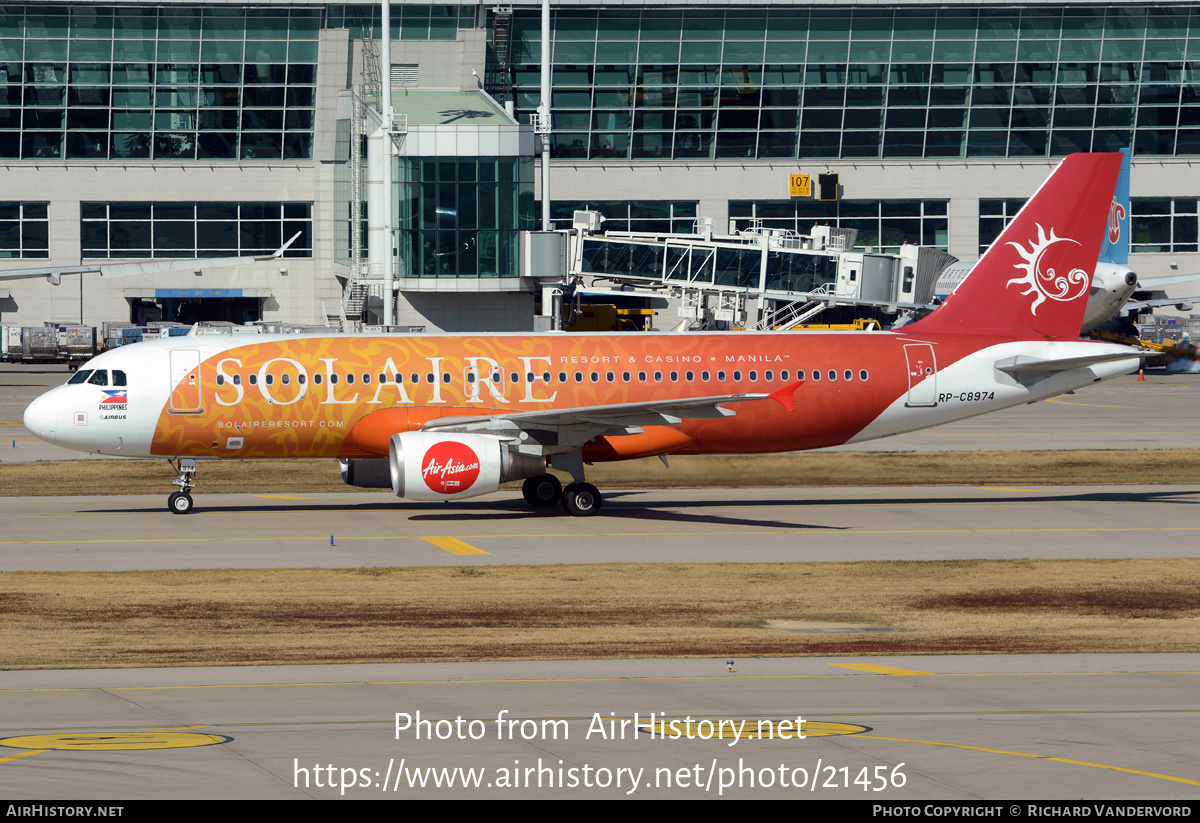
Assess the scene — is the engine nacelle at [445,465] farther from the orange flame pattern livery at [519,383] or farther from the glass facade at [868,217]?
the glass facade at [868,217]

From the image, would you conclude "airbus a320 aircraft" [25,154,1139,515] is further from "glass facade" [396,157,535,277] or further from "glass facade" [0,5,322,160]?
"glass facade" [0,5,322,160]

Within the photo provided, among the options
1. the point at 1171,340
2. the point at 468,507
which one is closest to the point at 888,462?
the point at 468,507

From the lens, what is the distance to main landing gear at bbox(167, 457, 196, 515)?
33.6 m

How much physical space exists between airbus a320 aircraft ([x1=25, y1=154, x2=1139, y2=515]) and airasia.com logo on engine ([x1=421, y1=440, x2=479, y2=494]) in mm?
36

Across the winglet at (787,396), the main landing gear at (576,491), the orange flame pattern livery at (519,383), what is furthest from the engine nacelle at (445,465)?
the winglet at (787,396)

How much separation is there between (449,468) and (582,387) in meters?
4.88

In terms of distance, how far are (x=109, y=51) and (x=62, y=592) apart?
79.8m

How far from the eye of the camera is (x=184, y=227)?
97250 mm

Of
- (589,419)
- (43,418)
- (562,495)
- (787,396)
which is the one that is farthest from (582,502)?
(43,418)

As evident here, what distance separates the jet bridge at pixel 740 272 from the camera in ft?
258

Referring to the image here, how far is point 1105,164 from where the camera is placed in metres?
35.7

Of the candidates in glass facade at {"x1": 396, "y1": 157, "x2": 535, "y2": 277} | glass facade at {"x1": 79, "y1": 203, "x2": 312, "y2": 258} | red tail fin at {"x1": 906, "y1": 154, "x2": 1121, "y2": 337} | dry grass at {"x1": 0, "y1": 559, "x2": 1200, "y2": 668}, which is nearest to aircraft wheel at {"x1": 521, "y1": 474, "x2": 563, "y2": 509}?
dry grass at {"x1": 0, "y1": 559, "x2": 1200, "y2": 668}

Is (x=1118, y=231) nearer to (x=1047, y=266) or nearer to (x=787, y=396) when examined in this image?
(x=1047, y=266)

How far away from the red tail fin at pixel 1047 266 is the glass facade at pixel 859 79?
211 feet
